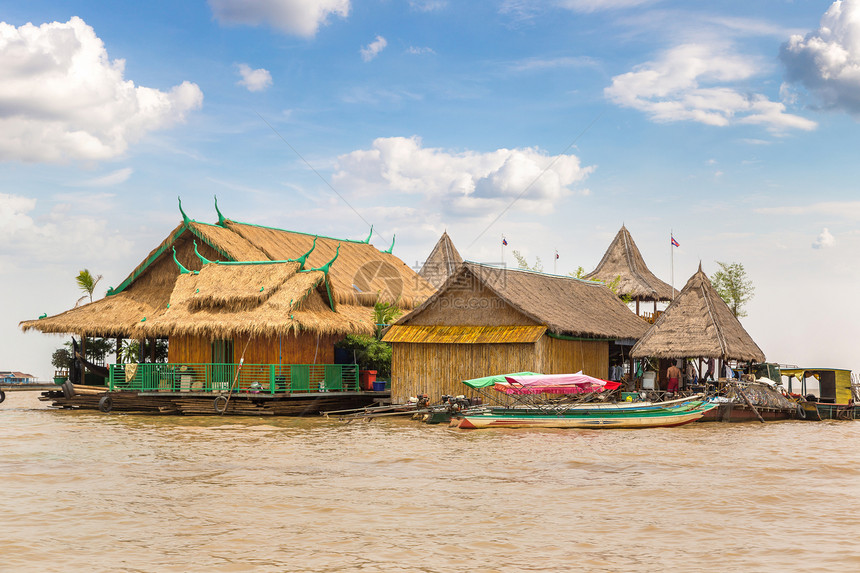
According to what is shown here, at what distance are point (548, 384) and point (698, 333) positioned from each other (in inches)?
286

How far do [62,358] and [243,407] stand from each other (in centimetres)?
1738

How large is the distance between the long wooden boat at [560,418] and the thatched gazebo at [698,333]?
4710 millimetres

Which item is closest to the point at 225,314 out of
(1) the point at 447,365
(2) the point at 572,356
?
(1) the point at 447,365

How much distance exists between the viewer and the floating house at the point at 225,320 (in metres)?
24.7

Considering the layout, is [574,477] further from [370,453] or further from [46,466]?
[46,466]

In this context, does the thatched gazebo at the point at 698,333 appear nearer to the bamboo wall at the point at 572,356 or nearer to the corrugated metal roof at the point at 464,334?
the bamboo wall at the point at 572,356

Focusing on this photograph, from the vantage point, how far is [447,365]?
24516 mm

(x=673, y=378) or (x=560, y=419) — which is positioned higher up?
(x=673, y=378)

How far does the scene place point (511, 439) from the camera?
18438 mm

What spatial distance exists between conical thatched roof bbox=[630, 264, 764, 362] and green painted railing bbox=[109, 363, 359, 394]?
967 cm

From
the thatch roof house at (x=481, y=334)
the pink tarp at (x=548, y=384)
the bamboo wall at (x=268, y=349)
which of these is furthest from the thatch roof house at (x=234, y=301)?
the pink tarp at (x=548, y=384)

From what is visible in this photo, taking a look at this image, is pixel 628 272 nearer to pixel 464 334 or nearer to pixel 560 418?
pixel 464 334

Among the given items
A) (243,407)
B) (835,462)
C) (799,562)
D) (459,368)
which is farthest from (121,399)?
(799,562)

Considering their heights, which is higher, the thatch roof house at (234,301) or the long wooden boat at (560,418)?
the thatch roof house at (234,301)
